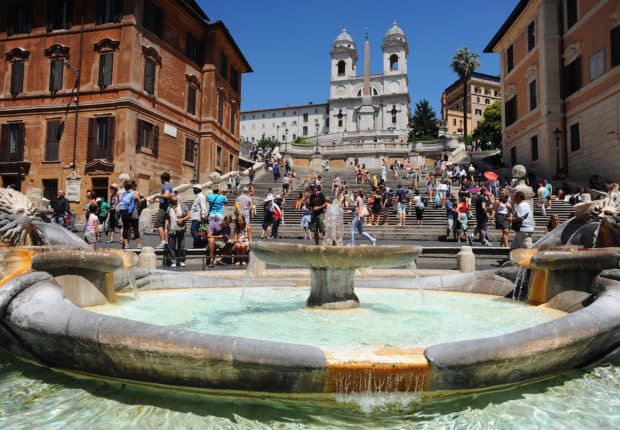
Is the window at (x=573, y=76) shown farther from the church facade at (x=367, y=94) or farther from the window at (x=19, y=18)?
the church facade at (x=367, y=94)

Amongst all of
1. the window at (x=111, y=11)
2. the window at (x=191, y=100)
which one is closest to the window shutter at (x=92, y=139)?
the window at (x=111, y=11)

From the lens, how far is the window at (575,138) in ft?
79.9

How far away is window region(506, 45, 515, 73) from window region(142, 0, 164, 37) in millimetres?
24202

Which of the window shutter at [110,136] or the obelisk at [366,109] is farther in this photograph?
the obelisk at [366,109]

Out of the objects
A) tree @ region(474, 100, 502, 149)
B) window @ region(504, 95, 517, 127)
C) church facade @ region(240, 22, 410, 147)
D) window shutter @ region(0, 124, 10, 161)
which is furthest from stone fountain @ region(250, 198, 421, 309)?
church facade @ region(240, 22, 410, 147)

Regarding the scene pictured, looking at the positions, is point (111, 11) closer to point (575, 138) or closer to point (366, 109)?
point (575, 138)

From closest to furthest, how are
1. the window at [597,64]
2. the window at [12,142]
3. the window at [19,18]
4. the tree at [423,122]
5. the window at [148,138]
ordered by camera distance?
the window at [597,64]
the window at [148,138]
the window at [12,142]
the window at [19,18]
the tree at [423,122]

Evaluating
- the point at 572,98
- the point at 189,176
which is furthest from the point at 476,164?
the point at 189,176

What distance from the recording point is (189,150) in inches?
1219

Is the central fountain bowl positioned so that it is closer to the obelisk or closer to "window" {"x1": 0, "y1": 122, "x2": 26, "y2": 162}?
"window" {"x1": 0, "y1": 122, "x2": 26, "y2": 162}

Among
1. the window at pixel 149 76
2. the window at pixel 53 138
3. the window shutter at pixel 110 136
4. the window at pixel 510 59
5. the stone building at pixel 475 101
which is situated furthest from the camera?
the stone building at pixel 475 101

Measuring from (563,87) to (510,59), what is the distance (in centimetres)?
772

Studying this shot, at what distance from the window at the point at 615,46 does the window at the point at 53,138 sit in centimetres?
2940

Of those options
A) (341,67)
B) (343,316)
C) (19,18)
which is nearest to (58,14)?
(19,18)
